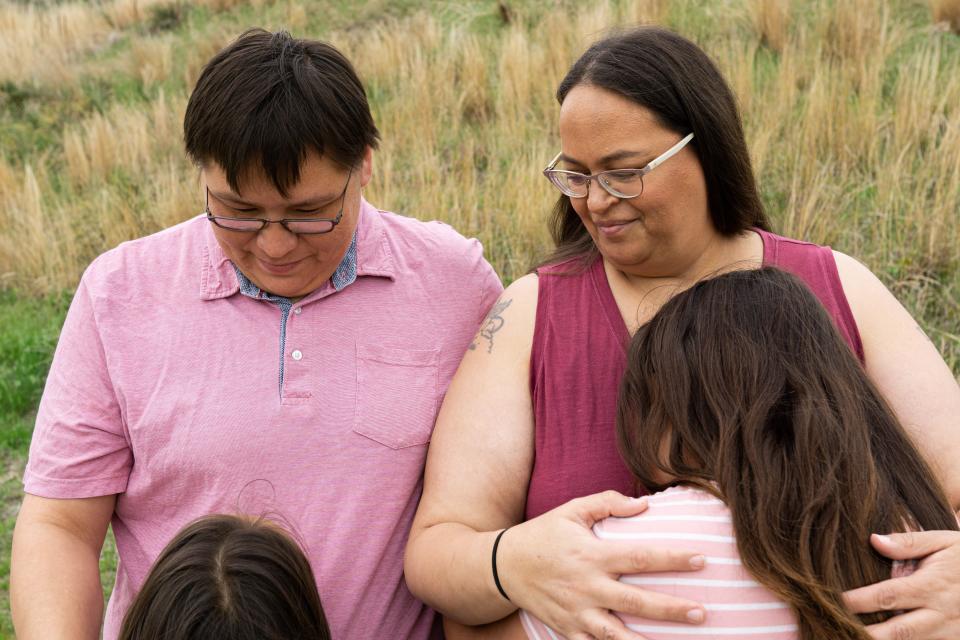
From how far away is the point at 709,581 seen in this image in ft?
5.87

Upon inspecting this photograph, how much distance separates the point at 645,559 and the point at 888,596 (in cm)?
43

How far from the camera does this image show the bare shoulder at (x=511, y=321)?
2.49m

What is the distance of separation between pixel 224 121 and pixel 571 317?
892mm

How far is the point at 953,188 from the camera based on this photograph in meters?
4.72

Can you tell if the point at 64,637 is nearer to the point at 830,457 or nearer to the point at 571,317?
the point at 571,317

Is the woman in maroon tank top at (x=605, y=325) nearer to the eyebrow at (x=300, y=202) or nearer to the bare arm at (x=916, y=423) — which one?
the bare arm at (x=916, y=423)

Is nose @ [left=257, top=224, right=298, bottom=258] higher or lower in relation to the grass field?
higher

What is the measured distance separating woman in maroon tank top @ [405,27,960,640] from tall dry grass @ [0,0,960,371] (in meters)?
1.24

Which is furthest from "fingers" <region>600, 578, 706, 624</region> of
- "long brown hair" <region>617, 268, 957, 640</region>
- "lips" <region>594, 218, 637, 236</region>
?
"lips" <region>594, 218, 637, 236</region>

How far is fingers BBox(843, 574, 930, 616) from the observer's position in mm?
1803

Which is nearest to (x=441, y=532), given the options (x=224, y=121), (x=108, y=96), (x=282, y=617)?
(x=282, y=617)

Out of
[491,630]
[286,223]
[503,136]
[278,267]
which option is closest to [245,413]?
[278,267]

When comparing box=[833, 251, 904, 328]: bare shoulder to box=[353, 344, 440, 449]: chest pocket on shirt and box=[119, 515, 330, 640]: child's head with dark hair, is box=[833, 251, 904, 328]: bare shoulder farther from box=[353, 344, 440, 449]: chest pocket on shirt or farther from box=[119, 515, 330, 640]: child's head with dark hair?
box=[119, 515, 330, 640]: child's head with dark hair

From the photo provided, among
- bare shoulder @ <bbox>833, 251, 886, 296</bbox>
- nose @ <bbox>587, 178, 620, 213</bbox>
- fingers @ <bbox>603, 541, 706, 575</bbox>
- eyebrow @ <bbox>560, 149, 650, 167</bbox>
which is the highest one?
eyebrow @ <bbox>560, 149, 650, 167</bbox>
